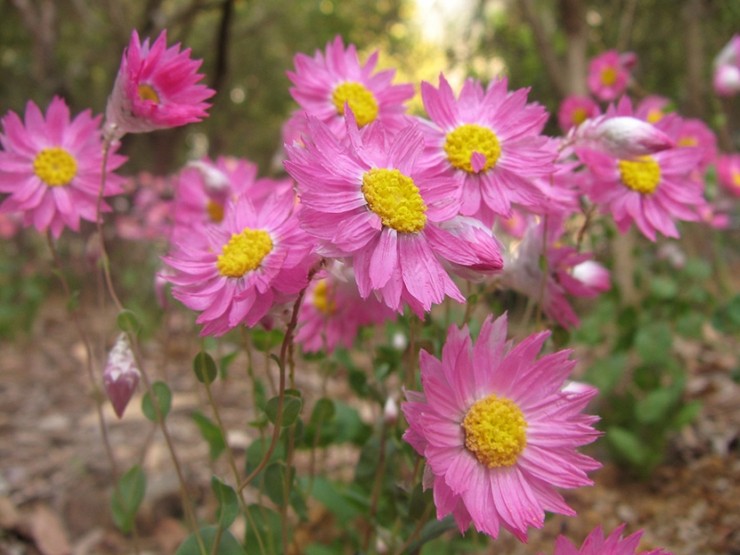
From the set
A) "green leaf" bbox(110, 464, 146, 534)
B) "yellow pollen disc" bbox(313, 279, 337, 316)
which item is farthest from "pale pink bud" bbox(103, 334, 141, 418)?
"yellow pollen disc" bbox(313, 279, 337, 316)

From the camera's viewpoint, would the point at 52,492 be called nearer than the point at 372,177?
No

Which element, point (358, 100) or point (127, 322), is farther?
point (358, 100)

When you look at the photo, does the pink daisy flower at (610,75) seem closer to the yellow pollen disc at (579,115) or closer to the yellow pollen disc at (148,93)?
the yellow pollen disc at (579,115)

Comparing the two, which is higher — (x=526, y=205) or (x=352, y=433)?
(x=526, y=205)

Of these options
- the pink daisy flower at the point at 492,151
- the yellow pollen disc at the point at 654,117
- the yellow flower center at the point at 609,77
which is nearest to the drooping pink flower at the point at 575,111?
the yellow pollen disc at the point at 654,117

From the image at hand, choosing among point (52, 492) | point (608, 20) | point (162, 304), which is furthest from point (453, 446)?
point (608, 20)

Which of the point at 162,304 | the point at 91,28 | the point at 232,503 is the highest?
the point at 91,28

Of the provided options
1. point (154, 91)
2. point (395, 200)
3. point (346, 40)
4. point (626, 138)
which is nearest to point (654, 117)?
point (626, 138)

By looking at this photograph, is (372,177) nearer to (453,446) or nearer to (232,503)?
(453,446)

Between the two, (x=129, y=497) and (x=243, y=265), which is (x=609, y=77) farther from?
(x=129, y=497)
